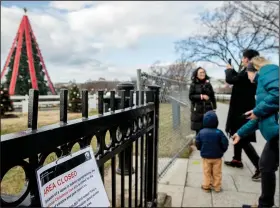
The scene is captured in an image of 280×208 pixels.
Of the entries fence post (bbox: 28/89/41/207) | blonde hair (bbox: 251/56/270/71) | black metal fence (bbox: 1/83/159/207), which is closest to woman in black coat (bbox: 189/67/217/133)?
blonde hair (bbox: 251/56/270/71)

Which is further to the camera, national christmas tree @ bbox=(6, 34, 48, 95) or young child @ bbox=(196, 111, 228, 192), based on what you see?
national christmas tree @ bbox=(6, 34, 48, 95)

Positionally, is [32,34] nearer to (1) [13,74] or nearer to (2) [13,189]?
(1) [13,74]

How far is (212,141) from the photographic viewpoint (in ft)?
12.8

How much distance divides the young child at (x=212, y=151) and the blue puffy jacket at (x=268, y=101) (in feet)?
3.15

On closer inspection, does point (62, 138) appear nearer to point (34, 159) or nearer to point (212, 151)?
point (34, 159)

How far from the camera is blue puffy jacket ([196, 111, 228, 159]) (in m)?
3.87

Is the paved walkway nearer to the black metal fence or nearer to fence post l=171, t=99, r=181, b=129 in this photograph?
fence post l=171, t=99, r=181, b=129

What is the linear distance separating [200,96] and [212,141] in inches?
61.7

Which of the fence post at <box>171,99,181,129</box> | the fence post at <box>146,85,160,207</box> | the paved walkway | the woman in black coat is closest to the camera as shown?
the fence post at <box>146,85,160,207</box>

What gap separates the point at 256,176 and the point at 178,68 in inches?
858

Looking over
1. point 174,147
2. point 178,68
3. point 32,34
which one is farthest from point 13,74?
point 174,147

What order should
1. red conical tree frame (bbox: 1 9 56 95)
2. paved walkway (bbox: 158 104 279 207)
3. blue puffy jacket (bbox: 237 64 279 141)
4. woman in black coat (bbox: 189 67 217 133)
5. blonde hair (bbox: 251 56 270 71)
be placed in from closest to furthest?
blue puffy jacket (bbox: 237 64 279 141)
blonde hair (bbox: 251 56 270 71)
paved walkway (bbox: 158 104 279 207)
woman in black coat (bbox: 189 67 217 133)
red conical tree frame (bbox: 1 9 56 95)

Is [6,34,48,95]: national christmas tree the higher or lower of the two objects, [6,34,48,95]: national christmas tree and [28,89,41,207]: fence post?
the higher

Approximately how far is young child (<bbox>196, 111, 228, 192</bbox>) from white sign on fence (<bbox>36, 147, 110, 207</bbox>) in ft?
9.67
